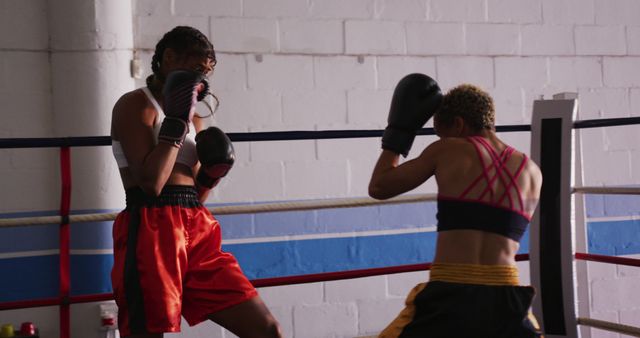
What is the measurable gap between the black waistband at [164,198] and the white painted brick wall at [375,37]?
2.14 meters

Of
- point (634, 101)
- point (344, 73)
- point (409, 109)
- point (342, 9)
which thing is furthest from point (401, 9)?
point (409, 109)

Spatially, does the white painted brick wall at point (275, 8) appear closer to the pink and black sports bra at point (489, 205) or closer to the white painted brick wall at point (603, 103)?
the white painted brick wall at point (603, 103)

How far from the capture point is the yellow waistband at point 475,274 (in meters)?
2.00

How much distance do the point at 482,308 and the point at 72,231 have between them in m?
2.22

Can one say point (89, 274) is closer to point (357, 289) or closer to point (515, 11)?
point (357, 289)

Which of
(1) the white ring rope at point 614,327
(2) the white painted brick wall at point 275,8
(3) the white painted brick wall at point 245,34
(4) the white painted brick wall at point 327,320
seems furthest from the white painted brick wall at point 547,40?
(1) the white ring rope at point 614,327

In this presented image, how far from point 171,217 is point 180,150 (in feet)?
0.58

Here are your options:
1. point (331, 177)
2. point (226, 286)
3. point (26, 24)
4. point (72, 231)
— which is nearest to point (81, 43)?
point (26, 24)

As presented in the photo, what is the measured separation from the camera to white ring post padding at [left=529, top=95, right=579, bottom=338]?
292cm

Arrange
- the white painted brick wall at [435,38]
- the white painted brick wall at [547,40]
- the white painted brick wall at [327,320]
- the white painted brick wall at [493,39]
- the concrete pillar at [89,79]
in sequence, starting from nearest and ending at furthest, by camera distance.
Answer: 1. the concrete pillar at [89,79]
2. the white painted brick wall at [327,320]
3. the white painted brick wall at [435,38]
4. the white painted brick wall at [493,39]
5. the white painted brick wall at [547,40]

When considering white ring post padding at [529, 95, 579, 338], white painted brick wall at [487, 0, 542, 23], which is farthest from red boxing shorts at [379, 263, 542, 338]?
white painted brick wall at [487, 0, 542, 23]

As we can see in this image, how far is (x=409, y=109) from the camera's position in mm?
2186

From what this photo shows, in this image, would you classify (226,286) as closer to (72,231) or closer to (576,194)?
(576,194)

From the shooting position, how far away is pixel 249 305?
220cm
